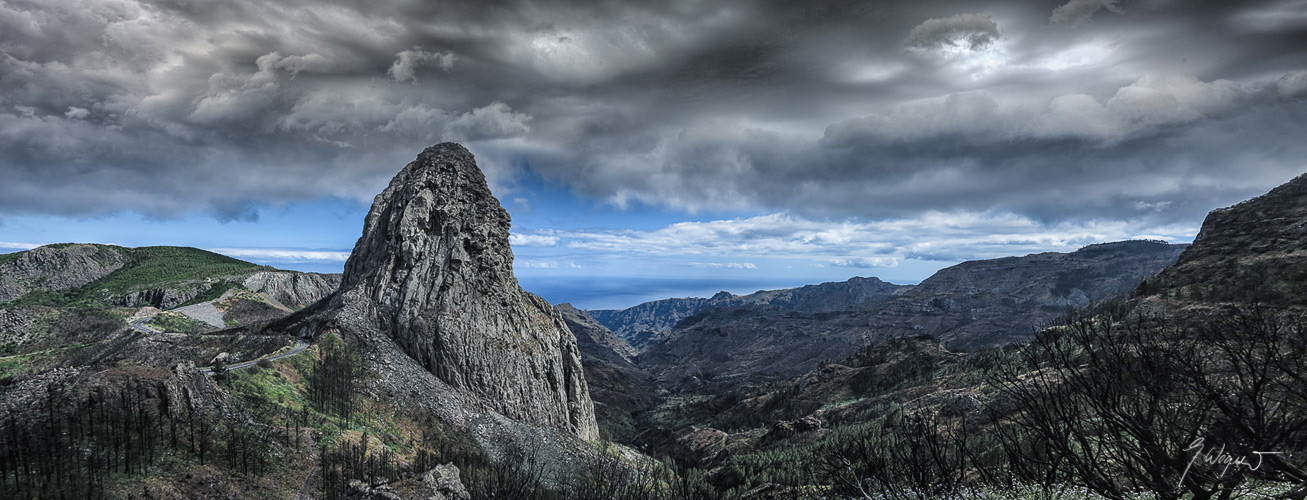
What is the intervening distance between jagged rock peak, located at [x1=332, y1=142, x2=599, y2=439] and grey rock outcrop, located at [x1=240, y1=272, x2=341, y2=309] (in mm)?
81209

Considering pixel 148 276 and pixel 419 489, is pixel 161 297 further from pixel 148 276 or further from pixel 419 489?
pixel 419 489

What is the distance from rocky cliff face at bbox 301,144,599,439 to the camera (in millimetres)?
77750

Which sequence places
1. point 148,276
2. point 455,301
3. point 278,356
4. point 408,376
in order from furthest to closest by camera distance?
point 148,276, point 455,301, point 408,376, point 278,356

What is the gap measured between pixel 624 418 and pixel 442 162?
12921cm

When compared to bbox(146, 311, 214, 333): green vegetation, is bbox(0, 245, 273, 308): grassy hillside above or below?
above

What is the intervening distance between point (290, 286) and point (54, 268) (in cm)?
6784

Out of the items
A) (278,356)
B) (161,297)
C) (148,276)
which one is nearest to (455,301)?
(278,356)

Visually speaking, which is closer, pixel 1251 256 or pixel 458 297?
pixel 1251 256

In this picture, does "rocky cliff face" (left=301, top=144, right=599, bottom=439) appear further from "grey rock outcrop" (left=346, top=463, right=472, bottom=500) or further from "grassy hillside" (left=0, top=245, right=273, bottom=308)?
"grassy hillside" (left=0, top=245, right=273, bottom=308)

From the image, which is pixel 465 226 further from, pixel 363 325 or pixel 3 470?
pixel 3 470

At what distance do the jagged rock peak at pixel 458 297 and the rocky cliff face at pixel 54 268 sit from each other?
455 feet

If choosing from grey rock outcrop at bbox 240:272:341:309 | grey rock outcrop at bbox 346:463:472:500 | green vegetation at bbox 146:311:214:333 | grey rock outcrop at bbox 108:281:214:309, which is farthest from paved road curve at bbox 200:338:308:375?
grey rock outcrop at bbox 108:281:214:309

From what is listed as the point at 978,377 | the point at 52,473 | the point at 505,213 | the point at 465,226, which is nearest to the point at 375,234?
the point at 465,226

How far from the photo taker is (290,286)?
165m
